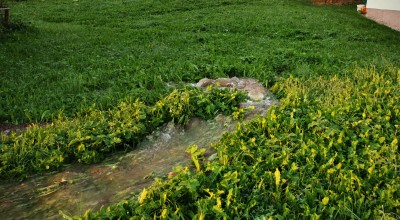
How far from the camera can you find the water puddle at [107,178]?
392 centimetres

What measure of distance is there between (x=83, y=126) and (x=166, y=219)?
8.29 feet

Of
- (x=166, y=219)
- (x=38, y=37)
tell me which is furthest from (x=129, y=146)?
(x=38, y=37)

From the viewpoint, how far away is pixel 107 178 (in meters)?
4.46

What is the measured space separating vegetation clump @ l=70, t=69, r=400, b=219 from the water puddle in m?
0.37

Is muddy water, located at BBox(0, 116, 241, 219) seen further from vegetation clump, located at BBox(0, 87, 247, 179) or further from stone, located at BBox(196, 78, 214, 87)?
stone, located at BBox(196, 78, 214, 87)

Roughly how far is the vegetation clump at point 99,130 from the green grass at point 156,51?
56cm

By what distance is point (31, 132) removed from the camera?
5.23m

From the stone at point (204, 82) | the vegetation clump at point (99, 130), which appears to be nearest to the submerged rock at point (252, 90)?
the stone at point (204, 82)

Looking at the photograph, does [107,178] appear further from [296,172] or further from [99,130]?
[296,172]

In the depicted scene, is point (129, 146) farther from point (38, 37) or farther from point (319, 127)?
point (38, 37)

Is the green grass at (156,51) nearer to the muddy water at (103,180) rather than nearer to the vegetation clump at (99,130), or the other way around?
the vegetation clump at (99,130)

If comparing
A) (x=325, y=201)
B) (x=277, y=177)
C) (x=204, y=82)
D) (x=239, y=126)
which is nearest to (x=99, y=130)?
(x=239, y=126)

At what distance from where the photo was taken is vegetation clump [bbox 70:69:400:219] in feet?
11.2

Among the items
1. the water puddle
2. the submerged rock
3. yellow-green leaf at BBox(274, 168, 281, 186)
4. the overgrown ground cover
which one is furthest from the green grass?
yellow-green leaf at BBox(274, 168, 281, 186)
